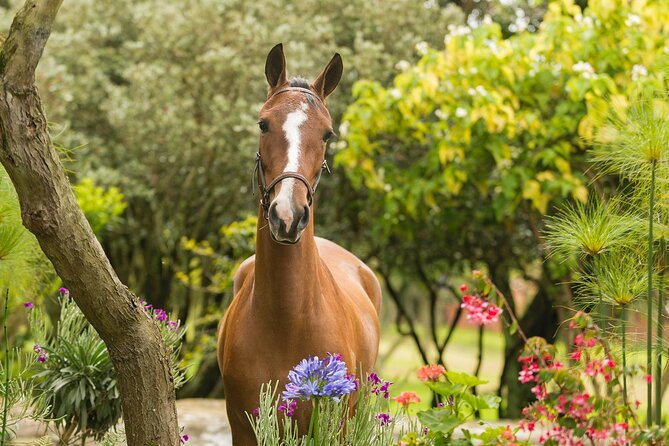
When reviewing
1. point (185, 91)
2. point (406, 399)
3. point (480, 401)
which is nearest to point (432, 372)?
point (480, 401)

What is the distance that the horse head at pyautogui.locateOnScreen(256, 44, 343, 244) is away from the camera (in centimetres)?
282

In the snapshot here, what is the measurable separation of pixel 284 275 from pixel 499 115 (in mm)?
3277

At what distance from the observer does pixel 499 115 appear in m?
6.01

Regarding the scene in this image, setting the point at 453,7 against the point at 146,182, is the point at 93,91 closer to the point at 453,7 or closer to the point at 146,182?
the point at 146,182

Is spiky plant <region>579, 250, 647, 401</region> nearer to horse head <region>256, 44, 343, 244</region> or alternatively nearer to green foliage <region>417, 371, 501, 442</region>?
green foliage <region>417, 371, 501, 442</region>

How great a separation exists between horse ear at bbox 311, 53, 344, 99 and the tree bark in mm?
1206

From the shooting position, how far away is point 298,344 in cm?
324

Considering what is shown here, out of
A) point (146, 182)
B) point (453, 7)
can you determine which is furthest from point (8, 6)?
point (453, 7)

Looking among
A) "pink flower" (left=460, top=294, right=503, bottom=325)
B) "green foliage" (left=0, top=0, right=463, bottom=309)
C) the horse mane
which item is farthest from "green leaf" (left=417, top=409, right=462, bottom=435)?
"green foliage" (left=0, top=0, right=463, bottom=309)

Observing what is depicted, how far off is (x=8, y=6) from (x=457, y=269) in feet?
18.6

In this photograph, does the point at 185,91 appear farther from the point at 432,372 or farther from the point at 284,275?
the point at 432,372

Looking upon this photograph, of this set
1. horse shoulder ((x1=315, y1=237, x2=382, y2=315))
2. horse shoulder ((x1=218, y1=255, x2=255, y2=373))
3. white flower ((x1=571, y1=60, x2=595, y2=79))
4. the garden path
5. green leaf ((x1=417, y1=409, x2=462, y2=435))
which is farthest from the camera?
white flower ((x1=571, y1=60, x2=595, y2=79))

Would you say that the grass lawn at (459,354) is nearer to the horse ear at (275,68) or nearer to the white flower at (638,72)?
the white flower at (638,72)

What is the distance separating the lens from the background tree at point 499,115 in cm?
589
